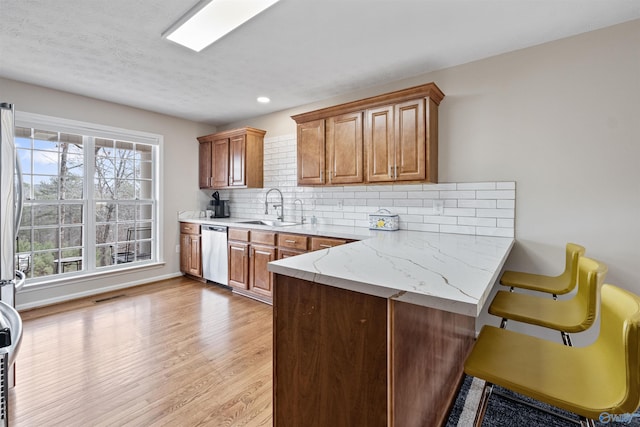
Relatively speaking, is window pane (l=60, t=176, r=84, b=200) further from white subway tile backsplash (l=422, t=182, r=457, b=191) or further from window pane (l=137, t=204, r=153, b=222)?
white subway tile backsplash (l=422, t=182, r=457, b=191)

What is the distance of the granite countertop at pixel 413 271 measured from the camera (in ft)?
3.16

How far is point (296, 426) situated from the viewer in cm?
129

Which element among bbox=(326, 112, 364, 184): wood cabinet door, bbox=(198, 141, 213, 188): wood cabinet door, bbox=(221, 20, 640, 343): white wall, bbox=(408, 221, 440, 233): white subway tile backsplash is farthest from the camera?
bbox=(198, 141, 213, 188): wood cabinet door

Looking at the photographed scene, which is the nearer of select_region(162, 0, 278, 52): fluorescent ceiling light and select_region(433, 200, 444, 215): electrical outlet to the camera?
select_region(162, 0, 278, 52): fluorescent ceiling light

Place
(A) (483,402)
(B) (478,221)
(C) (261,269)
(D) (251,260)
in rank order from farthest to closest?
(D) (251,260), (C) (261,269), (B) (478,221), (A) (483,402)

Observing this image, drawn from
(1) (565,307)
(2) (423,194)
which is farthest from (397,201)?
(1) (565,307)

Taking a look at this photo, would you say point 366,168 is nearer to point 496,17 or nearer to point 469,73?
point 469,73

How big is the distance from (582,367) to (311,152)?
2.85 meters

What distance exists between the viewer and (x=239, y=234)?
3797 millimetres

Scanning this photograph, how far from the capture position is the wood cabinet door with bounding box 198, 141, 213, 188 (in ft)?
15.5

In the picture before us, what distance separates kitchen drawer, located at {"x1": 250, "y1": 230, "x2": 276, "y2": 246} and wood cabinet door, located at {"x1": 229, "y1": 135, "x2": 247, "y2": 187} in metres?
0.94

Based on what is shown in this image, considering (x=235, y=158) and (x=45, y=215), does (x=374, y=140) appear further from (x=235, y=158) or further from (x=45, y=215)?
(x=45, y=215)

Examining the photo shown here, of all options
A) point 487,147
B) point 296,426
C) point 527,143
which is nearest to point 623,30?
point 527,143

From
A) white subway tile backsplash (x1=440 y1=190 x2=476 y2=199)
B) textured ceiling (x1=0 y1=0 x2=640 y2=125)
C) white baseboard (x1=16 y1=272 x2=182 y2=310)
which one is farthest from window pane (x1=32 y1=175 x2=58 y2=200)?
white subway tile backsplash (x1=440 y1=190 x2=476 y2=199)
